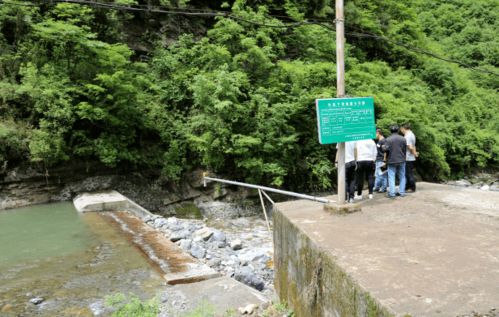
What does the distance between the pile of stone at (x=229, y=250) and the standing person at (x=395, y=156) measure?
9.45 feet

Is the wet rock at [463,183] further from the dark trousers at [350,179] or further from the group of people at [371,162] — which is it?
the dark trousers at [350,179]

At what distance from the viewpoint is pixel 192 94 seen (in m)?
15.7

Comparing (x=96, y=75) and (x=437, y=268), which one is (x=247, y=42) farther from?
(x=437, y=268)

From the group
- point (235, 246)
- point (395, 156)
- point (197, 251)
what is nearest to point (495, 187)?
point (395, 156)

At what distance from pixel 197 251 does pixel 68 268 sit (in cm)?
→ 243

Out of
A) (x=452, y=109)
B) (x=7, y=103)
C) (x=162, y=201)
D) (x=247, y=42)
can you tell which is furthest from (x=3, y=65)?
(x=452, y=109)

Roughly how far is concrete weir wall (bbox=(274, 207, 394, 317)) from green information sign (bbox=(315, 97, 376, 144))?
1426 mm

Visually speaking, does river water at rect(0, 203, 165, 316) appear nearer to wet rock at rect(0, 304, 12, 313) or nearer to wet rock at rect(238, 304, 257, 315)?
wet rock at rect(0, 304, 12, 313)

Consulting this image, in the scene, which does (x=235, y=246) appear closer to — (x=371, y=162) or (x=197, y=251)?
(x=197, y=251)

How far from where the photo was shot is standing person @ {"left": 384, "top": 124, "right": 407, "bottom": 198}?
693 cm

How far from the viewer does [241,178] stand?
583 inches

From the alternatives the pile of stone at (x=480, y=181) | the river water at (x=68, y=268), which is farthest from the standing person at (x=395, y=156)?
the pile of stone at (x=480, y=181)

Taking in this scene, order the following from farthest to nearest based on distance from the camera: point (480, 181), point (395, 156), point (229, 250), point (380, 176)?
point (480, 181) < point (229, 250) < point (380, 176) < point (395, 156)

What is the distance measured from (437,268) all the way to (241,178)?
457 inches
